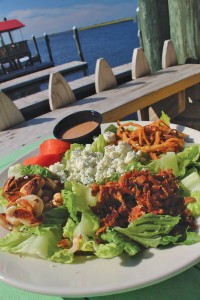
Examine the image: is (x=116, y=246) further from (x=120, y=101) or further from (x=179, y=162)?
(x=120, y=101)

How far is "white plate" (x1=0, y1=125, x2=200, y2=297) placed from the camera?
1.02 meters

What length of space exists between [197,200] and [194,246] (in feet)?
0.85

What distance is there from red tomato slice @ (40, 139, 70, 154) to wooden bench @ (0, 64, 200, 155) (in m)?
1.02

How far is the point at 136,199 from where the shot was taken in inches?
52.7

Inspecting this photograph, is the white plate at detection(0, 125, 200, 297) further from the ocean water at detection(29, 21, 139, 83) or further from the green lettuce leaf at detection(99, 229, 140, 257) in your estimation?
the ocean water at detection(29, 21, 139, 83)

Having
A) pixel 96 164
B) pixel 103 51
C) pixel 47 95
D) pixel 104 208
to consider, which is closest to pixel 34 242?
pixel 104 208

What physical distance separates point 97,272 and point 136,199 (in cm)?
36

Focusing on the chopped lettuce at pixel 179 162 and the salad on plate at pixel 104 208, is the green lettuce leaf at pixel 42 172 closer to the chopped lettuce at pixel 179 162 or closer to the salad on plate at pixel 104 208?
the salad on plate at pixel 104 208

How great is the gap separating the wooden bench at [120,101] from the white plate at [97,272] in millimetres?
1983

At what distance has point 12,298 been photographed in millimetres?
1344

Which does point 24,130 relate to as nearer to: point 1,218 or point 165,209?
point 1,218

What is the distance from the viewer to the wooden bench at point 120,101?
341 centimetres

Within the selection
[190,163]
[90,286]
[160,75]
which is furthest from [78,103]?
[90,286]

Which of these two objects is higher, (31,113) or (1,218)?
(1,218)
